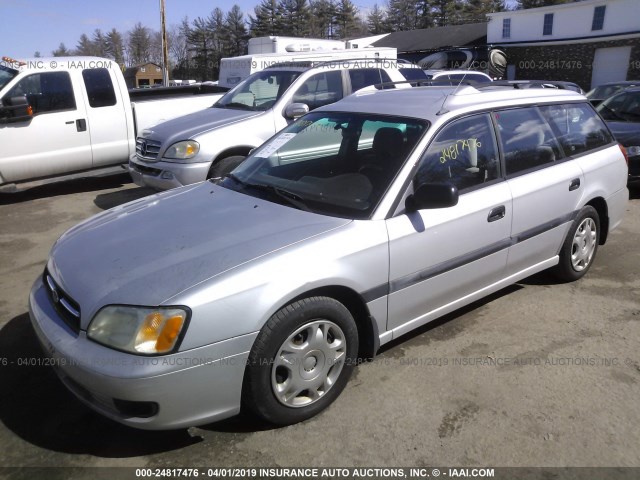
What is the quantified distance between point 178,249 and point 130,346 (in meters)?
0.61

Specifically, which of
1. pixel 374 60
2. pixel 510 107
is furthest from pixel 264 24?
pixel 510 107

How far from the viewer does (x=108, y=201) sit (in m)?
7.66

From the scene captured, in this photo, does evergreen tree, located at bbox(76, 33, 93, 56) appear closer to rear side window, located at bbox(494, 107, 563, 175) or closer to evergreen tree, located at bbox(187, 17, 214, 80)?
evergreen tree, located at bbox(187, 17, 214, 80)

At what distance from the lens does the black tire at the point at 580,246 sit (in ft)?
14.3

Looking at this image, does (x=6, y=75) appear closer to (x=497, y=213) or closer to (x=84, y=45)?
(x=497, y=213)

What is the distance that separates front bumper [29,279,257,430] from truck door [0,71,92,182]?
19.2 ft

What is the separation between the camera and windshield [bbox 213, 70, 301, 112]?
23.9ft

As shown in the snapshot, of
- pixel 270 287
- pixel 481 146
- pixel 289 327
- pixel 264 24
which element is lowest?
pixel 289 327

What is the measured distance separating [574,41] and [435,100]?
31147mm

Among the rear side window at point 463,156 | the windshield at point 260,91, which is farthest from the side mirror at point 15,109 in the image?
the rear side window at point 463,156

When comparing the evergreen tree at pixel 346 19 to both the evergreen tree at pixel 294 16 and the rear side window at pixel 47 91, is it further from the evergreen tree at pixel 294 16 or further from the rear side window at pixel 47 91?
the rear side window at pixel 47 91

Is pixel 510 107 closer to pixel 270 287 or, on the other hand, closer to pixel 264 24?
pixel 270 287

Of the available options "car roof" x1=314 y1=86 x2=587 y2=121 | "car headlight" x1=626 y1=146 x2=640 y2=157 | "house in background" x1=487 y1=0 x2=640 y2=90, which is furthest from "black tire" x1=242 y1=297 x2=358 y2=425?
"house in background" x1=487 y1=0 x2=640 y2=90

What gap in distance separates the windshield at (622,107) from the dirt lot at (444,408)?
5.14m
